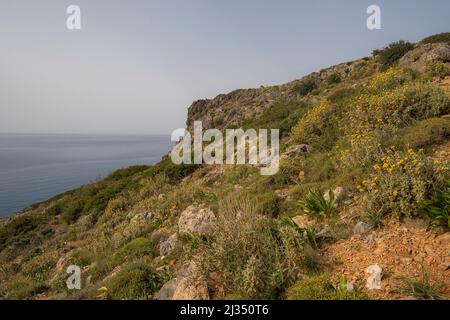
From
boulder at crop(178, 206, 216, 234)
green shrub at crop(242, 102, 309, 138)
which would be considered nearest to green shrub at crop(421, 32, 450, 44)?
green shrub at crop(242, 102, 309, 138)

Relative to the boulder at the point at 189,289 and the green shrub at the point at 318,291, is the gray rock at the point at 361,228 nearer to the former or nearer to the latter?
the green shrub at the point at 318,291

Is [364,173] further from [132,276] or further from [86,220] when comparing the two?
[86,220]

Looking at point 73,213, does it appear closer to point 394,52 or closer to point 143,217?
point 143,217

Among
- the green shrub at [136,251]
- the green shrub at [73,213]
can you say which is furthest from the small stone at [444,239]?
the green shrub at [73,213]

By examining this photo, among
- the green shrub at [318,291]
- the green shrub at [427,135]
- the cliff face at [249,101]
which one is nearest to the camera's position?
the green shrub at [318,291]

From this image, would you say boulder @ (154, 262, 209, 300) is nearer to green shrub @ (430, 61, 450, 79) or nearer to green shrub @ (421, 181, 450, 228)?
green shrub @ (421, 181, 450, 228)

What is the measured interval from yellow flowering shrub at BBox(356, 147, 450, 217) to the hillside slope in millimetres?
18

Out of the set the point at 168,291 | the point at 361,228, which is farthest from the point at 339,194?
the point at 168,291

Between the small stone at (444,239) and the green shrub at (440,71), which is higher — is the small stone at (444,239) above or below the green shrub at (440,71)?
below

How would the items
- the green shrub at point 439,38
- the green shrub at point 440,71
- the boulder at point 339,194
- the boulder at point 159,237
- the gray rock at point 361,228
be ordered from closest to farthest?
the gray rock at point 361,228 → the boulder at point 339,194 → the boulder at point 159,237 → the green shrub at point 440,71 → the green shrub at point 439,38

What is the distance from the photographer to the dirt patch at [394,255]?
3025 mm

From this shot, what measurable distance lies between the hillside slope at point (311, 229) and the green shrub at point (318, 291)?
0.01 m

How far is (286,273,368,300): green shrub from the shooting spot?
2859mm
